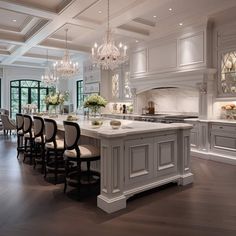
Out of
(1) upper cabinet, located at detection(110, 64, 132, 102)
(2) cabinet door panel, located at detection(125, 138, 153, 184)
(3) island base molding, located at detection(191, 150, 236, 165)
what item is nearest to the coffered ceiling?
(1) upper cabinet, located at detection(110, 64, 132, 102)

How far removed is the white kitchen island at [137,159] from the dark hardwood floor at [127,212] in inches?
6.2

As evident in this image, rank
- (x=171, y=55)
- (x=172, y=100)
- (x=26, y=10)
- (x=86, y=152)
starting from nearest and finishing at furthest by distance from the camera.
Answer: (x=86, y=152) → (x=26, y=10) → (x=171, y=55) → (x=172, y=100)

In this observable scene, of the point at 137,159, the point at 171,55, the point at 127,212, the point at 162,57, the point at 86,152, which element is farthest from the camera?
the point at 162,57

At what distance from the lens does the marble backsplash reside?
21.9 feet

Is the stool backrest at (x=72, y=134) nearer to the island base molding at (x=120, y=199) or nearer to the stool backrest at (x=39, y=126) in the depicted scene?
the island base molding at (x=120, y=199)

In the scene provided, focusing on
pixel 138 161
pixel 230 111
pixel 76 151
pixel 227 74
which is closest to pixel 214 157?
pixel 230 111

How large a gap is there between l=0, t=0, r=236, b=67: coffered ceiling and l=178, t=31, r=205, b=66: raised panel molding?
0.35 metres

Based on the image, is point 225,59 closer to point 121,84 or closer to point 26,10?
point 121,84

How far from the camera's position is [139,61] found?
748cm

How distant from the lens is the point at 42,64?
12.6m

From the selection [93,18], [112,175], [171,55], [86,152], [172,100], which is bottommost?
[112,175]

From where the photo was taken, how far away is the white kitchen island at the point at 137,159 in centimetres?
296

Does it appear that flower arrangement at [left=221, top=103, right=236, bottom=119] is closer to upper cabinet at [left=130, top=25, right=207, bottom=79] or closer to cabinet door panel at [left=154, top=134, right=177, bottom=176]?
upper cabinet at [left=130, top=25, right=207, bottom=79]

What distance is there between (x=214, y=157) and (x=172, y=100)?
7.61 feet
